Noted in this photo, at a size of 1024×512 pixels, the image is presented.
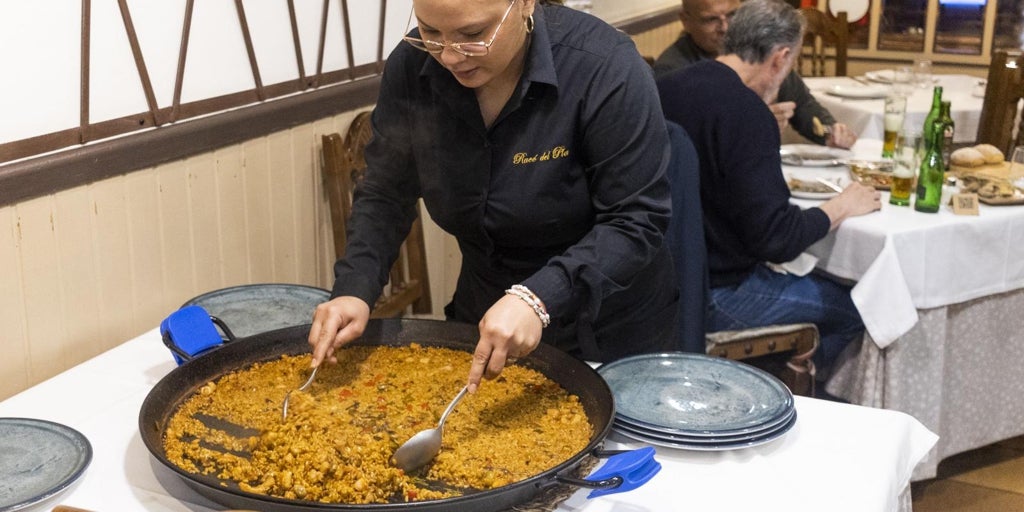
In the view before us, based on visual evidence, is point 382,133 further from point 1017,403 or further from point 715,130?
point 1017,403

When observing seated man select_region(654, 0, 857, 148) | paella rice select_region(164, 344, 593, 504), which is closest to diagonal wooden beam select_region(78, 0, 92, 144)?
paella rice select_region(164, 344, 593, 504)

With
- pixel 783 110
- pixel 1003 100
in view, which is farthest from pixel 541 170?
pixel 1003 100

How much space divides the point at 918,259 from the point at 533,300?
1.65 metres

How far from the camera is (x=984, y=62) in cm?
713

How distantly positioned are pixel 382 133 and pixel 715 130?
1.24 meters

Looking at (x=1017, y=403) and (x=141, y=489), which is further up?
(x=141, y=489)

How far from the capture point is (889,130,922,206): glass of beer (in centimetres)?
283

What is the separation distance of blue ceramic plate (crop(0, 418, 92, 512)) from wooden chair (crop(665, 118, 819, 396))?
126cm

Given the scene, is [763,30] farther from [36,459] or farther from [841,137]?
[36,459]

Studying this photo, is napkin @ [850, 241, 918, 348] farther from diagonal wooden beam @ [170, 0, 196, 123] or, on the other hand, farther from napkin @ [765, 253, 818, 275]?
diagonal wooden beam @ [170, 0, 196, 123]

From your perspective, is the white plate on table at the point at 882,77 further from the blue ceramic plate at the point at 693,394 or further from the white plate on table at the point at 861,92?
the blue ceramic plate at the point at 693,394

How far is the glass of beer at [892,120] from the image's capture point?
11.1ft

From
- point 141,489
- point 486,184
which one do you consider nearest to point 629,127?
point 486,184

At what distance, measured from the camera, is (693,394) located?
1.56 meters
